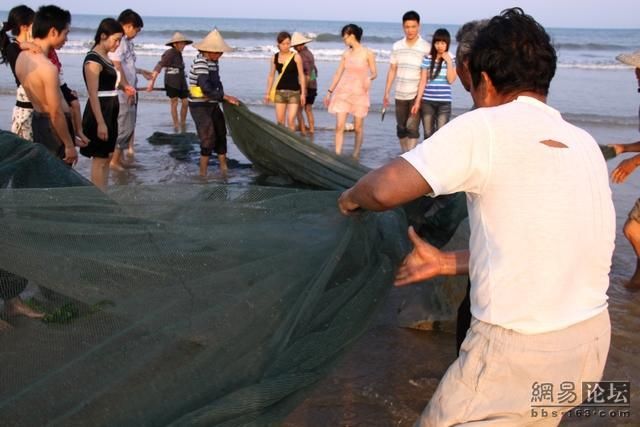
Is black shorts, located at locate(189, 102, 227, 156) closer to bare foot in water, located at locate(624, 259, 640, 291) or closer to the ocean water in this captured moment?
the ocean water

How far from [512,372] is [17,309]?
1660mm

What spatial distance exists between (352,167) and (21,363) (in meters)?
2.62

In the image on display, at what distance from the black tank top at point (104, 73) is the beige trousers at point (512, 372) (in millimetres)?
5098

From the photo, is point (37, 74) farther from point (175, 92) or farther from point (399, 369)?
point (175, 92)

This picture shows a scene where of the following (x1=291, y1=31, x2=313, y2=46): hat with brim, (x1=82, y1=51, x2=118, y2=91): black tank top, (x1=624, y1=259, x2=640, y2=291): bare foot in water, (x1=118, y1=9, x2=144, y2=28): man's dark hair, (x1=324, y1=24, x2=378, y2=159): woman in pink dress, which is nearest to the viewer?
(x1=624, y1=259, x2=640, y2=291): bare foot in water

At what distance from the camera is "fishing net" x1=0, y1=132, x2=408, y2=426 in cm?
Result: 229

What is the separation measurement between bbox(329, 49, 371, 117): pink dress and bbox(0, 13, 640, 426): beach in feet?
2.45

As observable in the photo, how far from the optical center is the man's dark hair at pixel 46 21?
188 inches

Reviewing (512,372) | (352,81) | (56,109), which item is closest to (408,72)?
(352,81)

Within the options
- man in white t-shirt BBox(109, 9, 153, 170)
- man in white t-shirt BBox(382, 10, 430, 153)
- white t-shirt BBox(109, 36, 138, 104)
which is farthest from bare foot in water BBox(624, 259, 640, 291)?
white t-shirt BBox(109, 36, 138, 104)

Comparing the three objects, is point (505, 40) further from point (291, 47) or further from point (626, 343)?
point (291, 47)

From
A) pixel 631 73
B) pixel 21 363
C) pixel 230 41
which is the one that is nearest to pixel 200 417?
pixel 21 363

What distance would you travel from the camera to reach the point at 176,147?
9508 mm

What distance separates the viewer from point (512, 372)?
1912 millimetres
